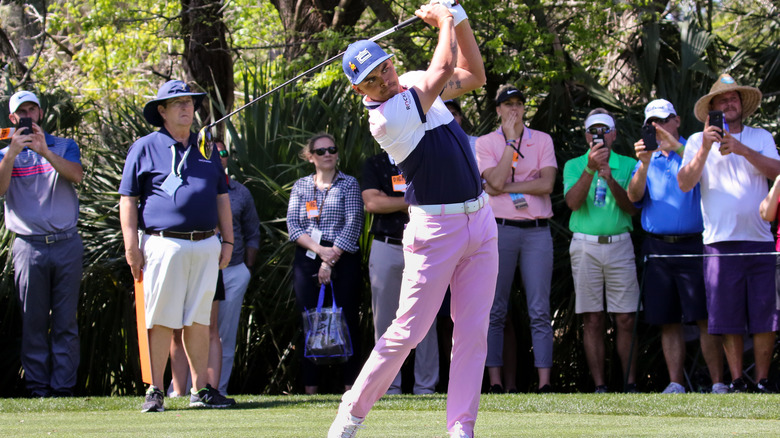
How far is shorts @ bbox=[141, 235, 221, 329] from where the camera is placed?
645cm

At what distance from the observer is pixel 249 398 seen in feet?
24.1

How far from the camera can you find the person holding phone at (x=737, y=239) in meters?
7.36

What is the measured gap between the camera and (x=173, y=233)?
6477 millimetres

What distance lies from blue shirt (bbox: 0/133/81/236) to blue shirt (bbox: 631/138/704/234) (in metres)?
4.60

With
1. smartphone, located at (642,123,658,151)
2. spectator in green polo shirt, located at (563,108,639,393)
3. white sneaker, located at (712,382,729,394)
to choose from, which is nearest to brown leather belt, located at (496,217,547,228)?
spectator in green polo shirt, located at (563,108,639,393)

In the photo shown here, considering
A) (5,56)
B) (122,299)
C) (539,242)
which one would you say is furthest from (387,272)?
(5,56)

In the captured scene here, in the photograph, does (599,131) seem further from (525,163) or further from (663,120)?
(525,163)

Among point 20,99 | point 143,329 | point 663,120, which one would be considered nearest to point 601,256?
point 663,120

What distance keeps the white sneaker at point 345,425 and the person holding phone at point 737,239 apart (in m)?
3.91

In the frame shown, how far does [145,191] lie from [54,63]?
15080mm

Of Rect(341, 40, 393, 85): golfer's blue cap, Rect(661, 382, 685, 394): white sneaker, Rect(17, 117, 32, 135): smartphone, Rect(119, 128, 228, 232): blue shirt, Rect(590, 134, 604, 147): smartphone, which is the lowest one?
Rect(661, 382, 685, 394): white sneaker

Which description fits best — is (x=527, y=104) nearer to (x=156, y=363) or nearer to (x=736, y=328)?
(x=736, y=328)

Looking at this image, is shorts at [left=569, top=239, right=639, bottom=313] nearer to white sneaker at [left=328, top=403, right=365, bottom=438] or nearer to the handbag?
the handbag

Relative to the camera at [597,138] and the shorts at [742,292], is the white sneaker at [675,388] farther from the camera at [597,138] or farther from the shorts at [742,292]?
the camera at [597,138]
